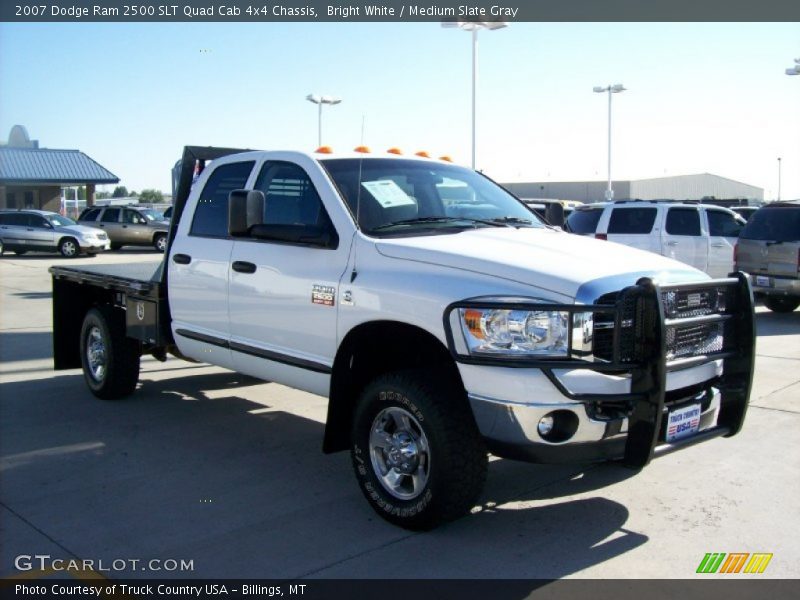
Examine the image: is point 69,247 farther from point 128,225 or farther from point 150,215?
point 150,215

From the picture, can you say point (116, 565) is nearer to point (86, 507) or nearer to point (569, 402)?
point (86, 507)

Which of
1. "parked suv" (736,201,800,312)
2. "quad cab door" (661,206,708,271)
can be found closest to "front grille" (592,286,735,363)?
"parked suv" (736,201,800,312)

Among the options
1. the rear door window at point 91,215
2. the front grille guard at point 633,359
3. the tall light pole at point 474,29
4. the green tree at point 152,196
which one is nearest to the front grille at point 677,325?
the front grille guard at point 633,359

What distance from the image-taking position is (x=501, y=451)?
4.05 metres

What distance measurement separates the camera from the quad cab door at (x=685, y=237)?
15648 millimetres

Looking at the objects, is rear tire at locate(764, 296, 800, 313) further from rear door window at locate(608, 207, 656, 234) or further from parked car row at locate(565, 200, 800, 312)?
rear door window at locate(608, 207, 656, 234)

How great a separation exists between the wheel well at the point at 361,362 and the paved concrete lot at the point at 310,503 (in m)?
0.49

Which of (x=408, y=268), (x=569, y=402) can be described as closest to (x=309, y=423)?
(x=408, y=268)

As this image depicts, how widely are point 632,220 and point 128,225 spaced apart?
21.0m

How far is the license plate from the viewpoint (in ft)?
13.8

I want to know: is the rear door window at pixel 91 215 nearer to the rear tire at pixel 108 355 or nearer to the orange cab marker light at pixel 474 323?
the rear tire at pixel 108 355

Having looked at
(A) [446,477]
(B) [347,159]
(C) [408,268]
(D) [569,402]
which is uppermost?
(B) [347,159]

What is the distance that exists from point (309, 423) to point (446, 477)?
280cm

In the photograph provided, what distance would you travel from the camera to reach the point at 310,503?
Result: 4984 millimetres
